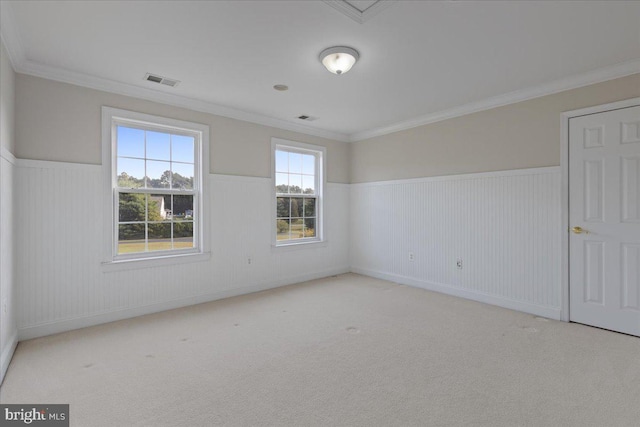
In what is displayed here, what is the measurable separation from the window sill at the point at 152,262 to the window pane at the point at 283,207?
1351mm

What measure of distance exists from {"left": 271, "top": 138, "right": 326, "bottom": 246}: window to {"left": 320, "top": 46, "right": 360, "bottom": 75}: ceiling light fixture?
219 cm

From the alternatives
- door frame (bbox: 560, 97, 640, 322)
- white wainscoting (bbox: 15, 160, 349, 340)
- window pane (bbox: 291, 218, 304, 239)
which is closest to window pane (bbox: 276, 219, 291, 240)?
window pane (bbox: 291, 218, 304, 239)

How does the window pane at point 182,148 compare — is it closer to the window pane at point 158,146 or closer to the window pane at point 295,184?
the window pane at point 158,146

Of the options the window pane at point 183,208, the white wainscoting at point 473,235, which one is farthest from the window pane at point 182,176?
the white wainscoting at point 473,235

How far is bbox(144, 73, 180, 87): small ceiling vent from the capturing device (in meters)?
3.37

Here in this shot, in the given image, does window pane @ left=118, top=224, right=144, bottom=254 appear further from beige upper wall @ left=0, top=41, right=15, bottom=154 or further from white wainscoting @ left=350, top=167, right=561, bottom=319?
→ white wainscoting @ left=350, top=167, right=561, bottom=319

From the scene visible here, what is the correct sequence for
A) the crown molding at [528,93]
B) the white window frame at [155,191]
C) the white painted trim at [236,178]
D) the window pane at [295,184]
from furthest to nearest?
1. the window pane at [295,184]
2. the white painted trim at [236,178]
3. the white window frame at [155,191]
4. the crown molding at [528,93]

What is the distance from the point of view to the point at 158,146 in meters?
3.92

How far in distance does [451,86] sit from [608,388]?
3079mm

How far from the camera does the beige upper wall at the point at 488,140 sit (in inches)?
135

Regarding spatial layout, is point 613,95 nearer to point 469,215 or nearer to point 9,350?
point 469,215

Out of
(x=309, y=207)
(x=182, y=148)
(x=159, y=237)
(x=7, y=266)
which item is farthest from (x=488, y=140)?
(x=7, y=266)

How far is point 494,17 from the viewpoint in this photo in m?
2.36

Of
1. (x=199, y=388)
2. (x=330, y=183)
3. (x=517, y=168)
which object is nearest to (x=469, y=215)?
(x=517, y=168)
